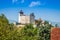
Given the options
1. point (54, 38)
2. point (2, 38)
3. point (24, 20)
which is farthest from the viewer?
point (24, 20)

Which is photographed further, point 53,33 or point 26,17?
point 26,17

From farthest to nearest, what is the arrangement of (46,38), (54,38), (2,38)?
1. (46,38)
2. (2,38)
3. (54,38)

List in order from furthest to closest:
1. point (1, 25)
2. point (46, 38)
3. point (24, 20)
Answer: point (24, 20) → point (46, 38) → point (1, 25)

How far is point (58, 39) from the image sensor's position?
1274 cm

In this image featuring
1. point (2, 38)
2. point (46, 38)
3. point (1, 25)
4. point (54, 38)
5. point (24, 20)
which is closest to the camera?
point (54, 38)

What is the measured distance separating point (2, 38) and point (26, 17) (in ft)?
281

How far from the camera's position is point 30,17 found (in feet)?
380

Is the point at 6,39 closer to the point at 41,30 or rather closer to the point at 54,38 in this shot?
the point at 41,30

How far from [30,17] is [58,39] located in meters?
103

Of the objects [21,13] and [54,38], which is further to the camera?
[21,13]

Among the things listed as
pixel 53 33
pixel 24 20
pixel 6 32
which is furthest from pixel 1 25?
pixel 24 20

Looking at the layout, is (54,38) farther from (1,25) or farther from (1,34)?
(1,25)

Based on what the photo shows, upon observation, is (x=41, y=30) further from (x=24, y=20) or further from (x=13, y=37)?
(x=24, y=20)

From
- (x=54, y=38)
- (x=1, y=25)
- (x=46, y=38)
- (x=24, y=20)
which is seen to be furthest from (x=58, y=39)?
(x=24, y=20)
